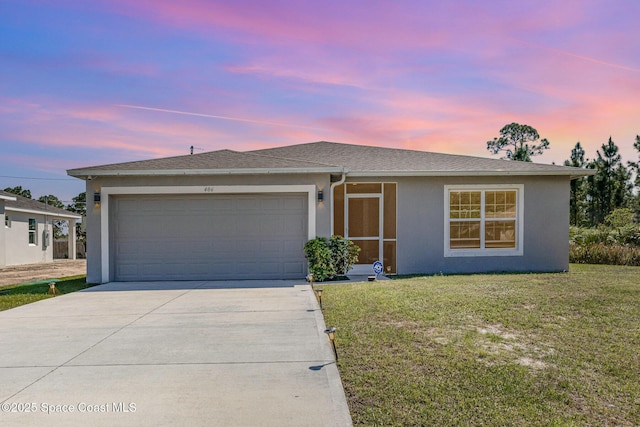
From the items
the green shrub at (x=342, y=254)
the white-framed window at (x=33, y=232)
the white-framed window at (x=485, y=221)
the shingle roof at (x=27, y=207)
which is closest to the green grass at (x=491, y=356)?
the green shrub at (x=342, y=254)

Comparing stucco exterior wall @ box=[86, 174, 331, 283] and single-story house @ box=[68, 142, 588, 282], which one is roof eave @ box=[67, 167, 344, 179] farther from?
stucco exterior wall @ box=[86, 174, 331, 283]

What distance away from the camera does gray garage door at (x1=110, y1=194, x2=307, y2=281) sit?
36.7ft

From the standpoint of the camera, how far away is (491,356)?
4.55 metres

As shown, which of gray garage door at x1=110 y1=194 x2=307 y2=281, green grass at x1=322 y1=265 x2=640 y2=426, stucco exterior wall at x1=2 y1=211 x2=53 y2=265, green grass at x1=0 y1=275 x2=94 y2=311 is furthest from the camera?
stucco exterior wall at x1=2 y1=211 x2=53 y2=265

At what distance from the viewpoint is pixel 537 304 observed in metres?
6.75

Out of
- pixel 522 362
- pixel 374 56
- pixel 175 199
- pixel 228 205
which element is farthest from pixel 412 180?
pixel 522 362

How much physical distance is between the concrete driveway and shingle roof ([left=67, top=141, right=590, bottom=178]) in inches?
151

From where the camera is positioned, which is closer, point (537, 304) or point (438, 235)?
point (537, 304)

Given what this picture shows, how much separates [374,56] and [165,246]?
779cm

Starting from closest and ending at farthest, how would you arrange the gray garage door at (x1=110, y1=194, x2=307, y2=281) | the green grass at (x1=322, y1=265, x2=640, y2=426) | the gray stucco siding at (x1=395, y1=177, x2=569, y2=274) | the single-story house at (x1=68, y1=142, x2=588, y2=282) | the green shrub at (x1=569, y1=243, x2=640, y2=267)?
1. the green grass at (x1=322, y1=265, x2=640, y2=426)
2. the single-story house at (x1=68, y1=142, x2=588, y2=282)
3. the gray garage door at (x1=110, y1=194, x2=307, y2=281)
4. the gray stucco siding at (x1=395, y1=177, x2=569, y2=274)
5. the green shrub at (x1=569, y1=243, x2=640, y2=267)

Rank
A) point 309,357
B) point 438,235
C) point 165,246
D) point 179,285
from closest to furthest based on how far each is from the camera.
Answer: point 309,357 → point 179,285 → point 165,246 → point 438,235

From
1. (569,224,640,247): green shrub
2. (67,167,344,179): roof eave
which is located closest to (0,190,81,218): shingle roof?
(67,167,344,179): roof eave

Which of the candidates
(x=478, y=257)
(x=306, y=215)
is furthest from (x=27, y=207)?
(x=478, y=257)

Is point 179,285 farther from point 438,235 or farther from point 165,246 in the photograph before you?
point 438,235
